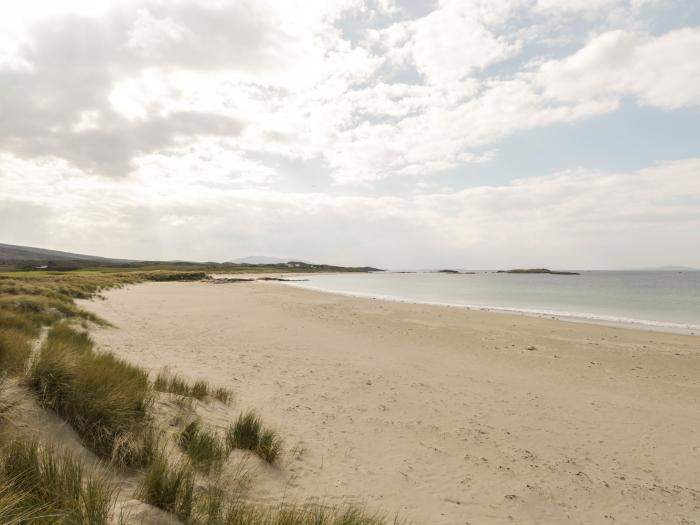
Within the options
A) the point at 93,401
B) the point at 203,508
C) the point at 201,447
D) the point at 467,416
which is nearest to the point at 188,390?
the point at 93,401

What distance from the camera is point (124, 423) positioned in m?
4.71

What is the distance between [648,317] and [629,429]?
23.7 meters

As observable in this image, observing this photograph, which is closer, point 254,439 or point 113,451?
point 113,451

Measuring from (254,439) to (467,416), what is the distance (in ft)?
14.4

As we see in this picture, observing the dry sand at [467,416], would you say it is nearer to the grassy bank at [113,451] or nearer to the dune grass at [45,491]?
the grassy bank at [113,451]

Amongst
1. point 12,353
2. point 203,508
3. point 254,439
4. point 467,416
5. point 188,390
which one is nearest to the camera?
point 203,508

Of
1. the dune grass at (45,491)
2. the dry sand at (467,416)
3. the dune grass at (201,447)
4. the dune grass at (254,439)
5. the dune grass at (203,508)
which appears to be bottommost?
the dry sand at (467,416)

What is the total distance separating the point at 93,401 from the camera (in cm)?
471

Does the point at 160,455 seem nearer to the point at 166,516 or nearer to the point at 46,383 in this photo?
the point at 166,516

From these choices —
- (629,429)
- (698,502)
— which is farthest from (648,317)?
(698,502)

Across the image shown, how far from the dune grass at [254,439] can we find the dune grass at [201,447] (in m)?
0.20

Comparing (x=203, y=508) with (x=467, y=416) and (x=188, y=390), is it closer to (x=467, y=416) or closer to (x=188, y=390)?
(x=188, y=390)

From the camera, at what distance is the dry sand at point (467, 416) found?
15.6ft

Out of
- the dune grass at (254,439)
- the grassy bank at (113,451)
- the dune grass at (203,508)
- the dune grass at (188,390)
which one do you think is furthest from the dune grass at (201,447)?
the dune grass at (188,390)
